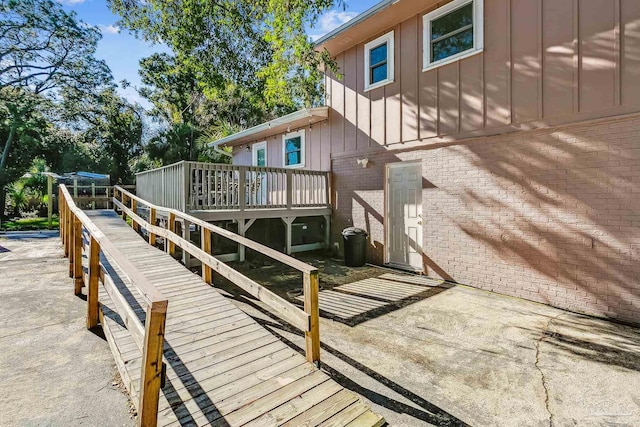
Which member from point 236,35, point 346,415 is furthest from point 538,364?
point 236,35

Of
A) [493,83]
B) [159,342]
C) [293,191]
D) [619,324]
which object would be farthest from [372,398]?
[293,191]

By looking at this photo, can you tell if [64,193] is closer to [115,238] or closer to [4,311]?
[115,238]

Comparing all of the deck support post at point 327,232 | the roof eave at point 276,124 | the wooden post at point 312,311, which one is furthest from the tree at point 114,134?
the wooden post at point 312,311

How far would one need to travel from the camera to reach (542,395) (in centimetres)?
268

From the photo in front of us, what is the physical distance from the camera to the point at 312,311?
112 inches

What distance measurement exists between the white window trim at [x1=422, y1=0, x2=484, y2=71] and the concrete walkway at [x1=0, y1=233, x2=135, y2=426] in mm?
7207

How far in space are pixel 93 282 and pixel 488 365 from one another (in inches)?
177

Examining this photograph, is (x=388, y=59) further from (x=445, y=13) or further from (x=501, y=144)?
(x=501, y=144)

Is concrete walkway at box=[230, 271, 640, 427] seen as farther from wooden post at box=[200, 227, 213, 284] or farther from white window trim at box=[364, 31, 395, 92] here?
white window trim at box=[364, 31, 395, 92]

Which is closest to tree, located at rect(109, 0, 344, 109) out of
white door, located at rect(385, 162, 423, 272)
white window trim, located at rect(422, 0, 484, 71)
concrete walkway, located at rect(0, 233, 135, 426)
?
white window trim, located at rect(422, 0, 484, 71)

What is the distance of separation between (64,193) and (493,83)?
30.2 ft

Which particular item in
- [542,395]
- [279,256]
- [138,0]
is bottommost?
[542,395]

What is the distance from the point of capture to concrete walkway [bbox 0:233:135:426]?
94.1 inches

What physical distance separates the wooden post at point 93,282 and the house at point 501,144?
5638mm
